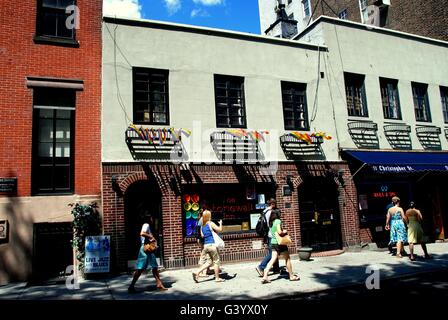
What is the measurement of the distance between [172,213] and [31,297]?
423 cm

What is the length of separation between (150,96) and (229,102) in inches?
106

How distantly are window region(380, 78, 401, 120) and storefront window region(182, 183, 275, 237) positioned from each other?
6583 mm

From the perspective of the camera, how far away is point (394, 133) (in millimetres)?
14742

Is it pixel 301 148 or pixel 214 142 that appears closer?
pixel 214 142

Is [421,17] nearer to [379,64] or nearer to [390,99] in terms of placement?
[379,64]

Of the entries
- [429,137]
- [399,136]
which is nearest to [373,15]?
[429,137]

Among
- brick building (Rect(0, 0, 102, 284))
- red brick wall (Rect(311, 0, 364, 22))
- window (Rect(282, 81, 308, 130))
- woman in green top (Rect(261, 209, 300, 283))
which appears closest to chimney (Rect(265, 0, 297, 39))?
window (Rect(282, 81, 308, 130))

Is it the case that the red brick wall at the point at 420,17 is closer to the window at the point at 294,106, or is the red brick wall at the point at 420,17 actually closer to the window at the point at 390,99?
the window at the point at 390,99

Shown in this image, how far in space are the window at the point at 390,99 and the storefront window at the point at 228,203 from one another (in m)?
6.58

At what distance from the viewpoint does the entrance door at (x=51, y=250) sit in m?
9.87

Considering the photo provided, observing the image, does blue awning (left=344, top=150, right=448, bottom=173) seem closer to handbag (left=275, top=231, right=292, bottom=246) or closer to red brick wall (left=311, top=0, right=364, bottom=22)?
handbag (left=275, top=231, right=292, bottom=246)

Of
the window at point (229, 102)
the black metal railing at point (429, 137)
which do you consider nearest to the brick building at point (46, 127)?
the window at point (229, 102)

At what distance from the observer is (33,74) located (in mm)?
10336
